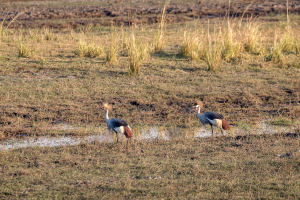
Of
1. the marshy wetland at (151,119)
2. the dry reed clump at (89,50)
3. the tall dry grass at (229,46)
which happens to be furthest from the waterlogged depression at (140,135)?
the dry reed clump at (89,50)

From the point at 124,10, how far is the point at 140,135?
2119cm

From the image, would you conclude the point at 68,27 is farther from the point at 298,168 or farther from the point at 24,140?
the point at 298,168

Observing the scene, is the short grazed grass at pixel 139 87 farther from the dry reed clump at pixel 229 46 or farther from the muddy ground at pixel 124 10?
the muddy ground at pixel 124 10

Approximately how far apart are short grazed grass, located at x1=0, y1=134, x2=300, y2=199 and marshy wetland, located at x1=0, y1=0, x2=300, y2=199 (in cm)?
1

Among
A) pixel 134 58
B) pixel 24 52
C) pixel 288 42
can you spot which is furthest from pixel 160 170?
pixel 288 42

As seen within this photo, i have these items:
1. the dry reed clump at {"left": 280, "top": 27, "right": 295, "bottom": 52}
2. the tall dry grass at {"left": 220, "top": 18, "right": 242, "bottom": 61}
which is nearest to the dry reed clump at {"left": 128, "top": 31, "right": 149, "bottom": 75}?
the tall dry grass at {"left": 220, "top": 18, "right": 242, "bottom": 61}

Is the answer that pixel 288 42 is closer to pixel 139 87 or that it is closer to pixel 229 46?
pixel 229 46

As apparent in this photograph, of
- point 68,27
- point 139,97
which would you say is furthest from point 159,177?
point 68,27

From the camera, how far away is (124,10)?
86.9 feet

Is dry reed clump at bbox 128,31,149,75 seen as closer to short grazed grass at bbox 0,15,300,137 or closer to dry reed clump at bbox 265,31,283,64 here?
short grazed grass at bbox 0,15,300,137

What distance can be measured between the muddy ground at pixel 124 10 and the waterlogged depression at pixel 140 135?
50.1 ft

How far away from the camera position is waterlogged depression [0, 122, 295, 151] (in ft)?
19.5

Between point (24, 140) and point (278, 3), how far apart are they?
27238mm

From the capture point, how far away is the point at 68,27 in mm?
18359
